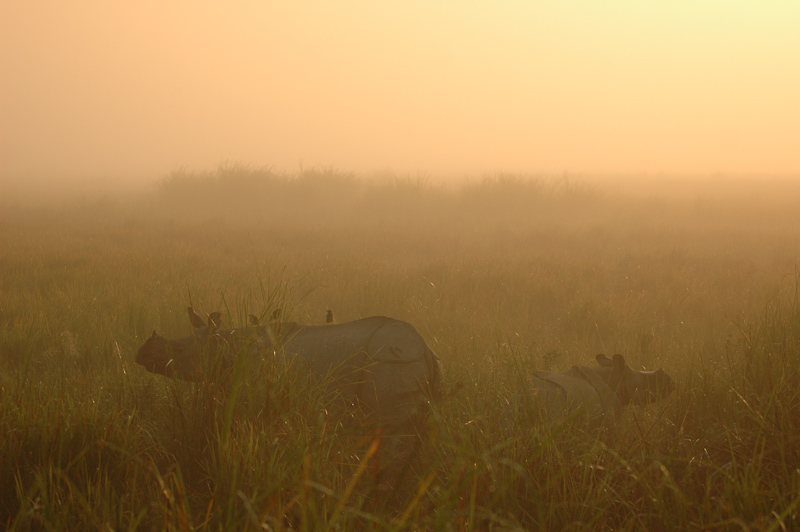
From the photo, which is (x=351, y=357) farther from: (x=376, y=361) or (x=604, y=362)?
(x=604, y=362)

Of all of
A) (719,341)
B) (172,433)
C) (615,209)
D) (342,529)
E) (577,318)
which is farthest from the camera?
(615,209)

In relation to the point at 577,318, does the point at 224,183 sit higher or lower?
higher

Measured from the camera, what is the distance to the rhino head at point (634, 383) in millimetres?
2393

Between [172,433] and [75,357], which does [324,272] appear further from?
[172,433]

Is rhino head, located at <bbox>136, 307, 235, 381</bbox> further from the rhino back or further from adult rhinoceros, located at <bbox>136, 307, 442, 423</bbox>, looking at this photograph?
the rhino back

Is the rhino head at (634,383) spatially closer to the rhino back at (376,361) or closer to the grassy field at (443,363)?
the grassy field at (443,363)

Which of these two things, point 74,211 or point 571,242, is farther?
point 74,211

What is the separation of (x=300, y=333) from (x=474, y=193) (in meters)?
10.4

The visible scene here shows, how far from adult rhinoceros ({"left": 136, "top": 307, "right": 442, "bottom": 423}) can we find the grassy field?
0.11 meters

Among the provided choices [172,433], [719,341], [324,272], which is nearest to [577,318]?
[719,341]

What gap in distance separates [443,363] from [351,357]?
90cm

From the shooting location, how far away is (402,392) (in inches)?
82.8

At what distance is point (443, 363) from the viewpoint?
3.00m

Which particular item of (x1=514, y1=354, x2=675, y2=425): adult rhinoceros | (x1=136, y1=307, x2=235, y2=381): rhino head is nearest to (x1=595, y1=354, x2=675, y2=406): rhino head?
(x1=514, y1=354, x2=675, y2=425): adult rhinoceros
